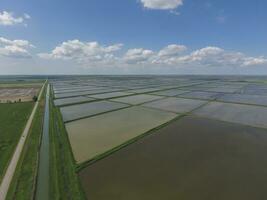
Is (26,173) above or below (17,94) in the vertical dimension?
below

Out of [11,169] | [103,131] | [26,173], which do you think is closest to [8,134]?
[11,169]

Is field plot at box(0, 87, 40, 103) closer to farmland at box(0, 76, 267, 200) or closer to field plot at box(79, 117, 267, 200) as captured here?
farmland at box(0, 76, 267, 200)

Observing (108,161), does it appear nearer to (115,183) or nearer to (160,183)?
(115,183)

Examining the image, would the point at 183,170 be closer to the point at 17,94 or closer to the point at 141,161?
the point at 141,161

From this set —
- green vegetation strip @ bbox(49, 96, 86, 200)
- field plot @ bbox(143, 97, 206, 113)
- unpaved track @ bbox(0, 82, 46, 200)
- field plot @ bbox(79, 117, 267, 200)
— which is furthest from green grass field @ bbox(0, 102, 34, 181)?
field plot @ bbox(143, 97, 206, 113)

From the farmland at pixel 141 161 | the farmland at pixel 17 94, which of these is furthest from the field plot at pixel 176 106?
the farmland at pixel 17 94

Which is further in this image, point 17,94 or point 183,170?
point 17,94
